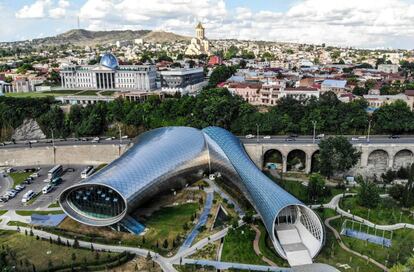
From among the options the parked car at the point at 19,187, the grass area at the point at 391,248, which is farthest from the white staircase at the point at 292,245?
the parked car at the point at 19,187

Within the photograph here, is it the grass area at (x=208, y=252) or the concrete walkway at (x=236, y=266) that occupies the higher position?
the grass area at (x=208, y=252)

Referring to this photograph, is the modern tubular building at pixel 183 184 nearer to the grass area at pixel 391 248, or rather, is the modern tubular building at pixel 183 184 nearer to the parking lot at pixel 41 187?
the grass area at pixel 391 248

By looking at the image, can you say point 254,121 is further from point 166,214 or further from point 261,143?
point 166,214

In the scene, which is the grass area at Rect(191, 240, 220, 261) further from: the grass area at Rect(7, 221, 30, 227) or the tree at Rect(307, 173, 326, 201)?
the grass area at Rect(7, 221, 30, 227)

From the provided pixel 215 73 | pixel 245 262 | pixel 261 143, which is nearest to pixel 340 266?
pixel 245 262

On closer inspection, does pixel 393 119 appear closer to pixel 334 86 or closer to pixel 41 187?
pixel 334 86

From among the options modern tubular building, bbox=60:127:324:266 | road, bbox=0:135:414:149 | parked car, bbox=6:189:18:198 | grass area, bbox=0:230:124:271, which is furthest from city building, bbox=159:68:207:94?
grass area, bbox=0:230:124:271
